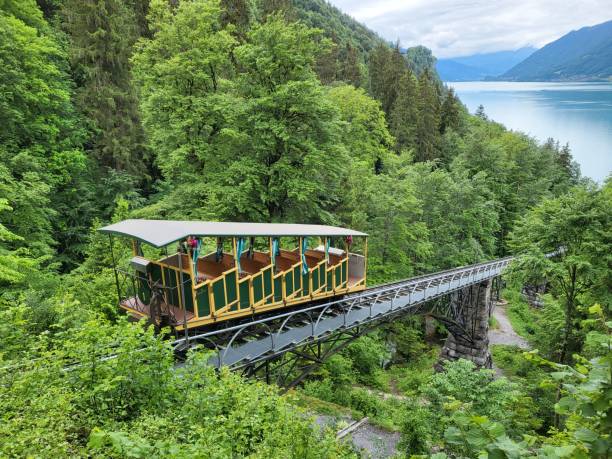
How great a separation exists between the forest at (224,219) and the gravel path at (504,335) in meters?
1.28

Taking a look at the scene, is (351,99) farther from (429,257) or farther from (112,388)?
(112,388)

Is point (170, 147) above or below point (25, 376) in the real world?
above

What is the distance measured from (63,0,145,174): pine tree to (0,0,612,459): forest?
0.13 metres

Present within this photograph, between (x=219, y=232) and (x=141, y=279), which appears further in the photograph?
(x=141, y=279)

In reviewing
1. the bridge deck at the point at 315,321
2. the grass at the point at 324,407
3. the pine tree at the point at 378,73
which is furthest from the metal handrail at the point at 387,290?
the pine tree at the point at 378,73

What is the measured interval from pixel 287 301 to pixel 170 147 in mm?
11145

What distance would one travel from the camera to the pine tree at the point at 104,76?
2316 centimetres

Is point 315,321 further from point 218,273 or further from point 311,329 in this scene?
point 218,273

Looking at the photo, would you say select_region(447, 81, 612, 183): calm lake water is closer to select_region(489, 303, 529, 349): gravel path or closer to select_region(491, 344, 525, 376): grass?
select_region(489, 303, 529, 349): gravel path

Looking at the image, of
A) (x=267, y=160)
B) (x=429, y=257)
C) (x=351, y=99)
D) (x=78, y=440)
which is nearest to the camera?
(x=78, y=440)

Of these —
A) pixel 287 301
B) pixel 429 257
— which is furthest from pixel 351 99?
pixel 287 301

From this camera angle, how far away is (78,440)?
564 centimetres

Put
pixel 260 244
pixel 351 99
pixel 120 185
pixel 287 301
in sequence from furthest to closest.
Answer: pixel 351 99, pixel 120 185, pixel 260 244, pixel 287 301

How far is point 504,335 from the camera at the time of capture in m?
30.6
